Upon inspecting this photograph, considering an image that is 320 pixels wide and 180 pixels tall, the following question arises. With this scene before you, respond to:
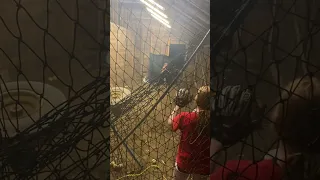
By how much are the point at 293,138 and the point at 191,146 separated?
18.6 inches

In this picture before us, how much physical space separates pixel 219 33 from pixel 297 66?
169 millimetres

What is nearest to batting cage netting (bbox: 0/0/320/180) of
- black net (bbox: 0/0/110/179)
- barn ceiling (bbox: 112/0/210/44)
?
black net (bbox: 0/0/110/179)

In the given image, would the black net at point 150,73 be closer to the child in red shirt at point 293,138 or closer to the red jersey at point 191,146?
the red jersey at point 191,146

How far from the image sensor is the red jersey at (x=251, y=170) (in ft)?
2.05

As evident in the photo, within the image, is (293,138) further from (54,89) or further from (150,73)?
(150,73)

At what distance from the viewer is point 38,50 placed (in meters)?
0.56

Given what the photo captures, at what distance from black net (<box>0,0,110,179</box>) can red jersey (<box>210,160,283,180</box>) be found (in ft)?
0.81

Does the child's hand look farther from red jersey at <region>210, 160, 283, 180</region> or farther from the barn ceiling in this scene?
red jersey at <region>210, 160, 283, 180</region>

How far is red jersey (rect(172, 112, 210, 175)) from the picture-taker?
101 cm

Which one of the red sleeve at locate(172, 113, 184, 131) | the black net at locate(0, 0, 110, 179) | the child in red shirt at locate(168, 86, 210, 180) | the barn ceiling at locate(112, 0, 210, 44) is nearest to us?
the black net at locate(0, 0, 110, 179)

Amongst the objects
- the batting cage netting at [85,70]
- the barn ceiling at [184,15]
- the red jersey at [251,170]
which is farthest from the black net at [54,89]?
the barn ceiling at [184,15]

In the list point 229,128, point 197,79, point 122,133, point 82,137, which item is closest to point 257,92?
point 229,128

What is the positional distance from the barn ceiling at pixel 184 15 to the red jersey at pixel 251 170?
424mm

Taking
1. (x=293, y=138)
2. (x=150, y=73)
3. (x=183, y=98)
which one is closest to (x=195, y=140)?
(x=183, y=98)
